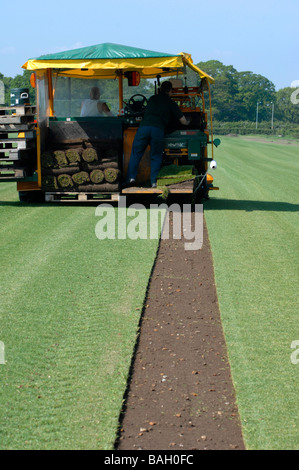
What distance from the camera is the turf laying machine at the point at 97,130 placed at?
13.0 metres

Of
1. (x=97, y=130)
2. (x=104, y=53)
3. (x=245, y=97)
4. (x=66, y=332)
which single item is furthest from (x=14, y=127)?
(x=245, y=97)

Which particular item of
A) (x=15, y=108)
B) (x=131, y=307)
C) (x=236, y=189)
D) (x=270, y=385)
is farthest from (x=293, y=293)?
(x=236, y=189)

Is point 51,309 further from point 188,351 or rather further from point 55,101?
point 55,101

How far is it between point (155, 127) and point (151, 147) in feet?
1.32

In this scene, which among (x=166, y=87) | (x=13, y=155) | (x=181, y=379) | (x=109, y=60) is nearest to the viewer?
(x=181, y=379)

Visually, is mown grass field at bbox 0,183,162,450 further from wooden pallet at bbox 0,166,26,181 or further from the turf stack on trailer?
the turf stack on trailer

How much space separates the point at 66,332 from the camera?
5988mm

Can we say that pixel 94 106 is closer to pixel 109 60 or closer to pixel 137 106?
pixel 137 106

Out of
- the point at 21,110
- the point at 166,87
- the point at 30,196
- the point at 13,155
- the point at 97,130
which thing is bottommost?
the point at 30,196

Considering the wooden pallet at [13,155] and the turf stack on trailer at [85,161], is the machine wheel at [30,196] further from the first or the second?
the wooden pallet at [13,155]

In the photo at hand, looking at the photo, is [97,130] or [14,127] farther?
[97,130]

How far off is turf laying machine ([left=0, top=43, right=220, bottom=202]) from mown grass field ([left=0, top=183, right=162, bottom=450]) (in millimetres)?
3047

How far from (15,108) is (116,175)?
2317mm
